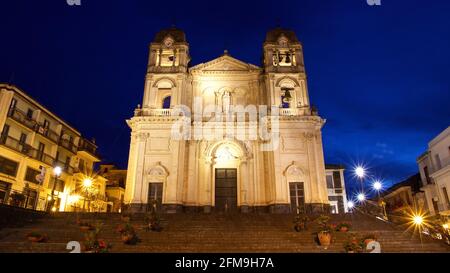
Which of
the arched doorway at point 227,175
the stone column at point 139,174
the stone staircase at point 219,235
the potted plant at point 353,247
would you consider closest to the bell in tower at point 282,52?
the arched doorway at point 227,175

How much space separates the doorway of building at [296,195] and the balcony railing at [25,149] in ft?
74.8

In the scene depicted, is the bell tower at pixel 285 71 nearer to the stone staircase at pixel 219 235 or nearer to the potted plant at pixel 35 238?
the stone staircase at pixel 219 235

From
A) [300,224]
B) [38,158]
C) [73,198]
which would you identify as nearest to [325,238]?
[300,224]

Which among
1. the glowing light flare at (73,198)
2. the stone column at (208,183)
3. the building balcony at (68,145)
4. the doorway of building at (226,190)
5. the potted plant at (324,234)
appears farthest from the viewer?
the building balcony at (68,145)

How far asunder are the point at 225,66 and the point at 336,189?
20664 millimetres

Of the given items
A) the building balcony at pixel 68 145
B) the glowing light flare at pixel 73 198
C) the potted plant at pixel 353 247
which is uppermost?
the building balcony at pixel 68 145

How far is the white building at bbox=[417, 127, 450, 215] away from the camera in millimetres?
24547

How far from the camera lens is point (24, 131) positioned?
1053 inches

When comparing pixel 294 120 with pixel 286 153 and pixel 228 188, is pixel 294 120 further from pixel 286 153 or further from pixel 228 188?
pixel 228 188

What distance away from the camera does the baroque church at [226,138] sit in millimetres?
21203
